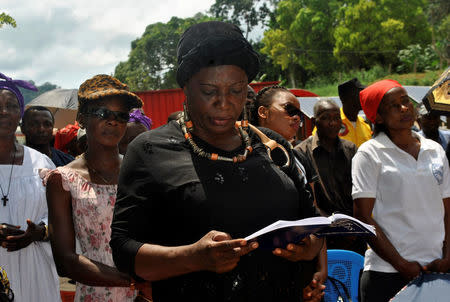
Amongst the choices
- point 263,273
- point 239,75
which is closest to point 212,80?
point 239,75

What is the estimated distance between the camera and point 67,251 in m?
2.43

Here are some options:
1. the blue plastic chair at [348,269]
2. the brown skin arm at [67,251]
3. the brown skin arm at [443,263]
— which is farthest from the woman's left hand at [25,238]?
the brown skin arm at [443,263]

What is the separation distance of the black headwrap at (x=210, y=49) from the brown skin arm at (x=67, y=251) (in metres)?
1.17

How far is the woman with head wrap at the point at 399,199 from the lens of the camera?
2791mm

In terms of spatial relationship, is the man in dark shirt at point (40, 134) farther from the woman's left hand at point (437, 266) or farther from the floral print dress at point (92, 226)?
the woman's left hand at point (437, 266)

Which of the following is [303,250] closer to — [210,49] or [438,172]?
[210,49]

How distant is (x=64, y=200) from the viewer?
2.49m

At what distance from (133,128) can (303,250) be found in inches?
126

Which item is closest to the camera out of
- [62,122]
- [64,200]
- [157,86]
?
[64,200]

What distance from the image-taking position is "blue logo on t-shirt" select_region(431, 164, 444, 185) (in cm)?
289

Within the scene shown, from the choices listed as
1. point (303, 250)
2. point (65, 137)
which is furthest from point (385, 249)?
point (65, 137)

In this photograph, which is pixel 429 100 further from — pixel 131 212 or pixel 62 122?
pixel 62 122

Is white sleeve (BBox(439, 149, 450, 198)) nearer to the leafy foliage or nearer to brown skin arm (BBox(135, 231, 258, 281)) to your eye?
brown skin arm (BBox(135, 231, 258, 281))

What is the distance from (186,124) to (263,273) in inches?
24.7
